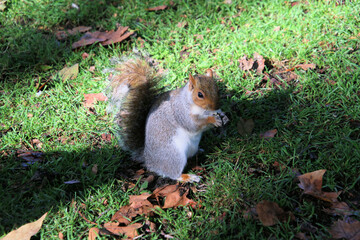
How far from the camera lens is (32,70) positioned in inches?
107

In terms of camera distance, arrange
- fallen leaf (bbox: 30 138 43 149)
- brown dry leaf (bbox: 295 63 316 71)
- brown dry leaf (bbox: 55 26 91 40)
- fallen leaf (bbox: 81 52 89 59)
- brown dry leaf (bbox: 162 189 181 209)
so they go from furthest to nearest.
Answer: brown dry leaf (bbox: 55 26 91 40)
fallen leaf (bbox: 81 52 89 59)
brown dry leaf (bbox: 295 63 316 71)
fallen leaf (bbox: 30 138 43 149)
brown dry leaf (bbox: 162 189 181 209)

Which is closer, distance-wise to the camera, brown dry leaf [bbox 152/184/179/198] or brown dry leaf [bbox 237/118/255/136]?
brown dry leaf [bbox 152/184/179/198]

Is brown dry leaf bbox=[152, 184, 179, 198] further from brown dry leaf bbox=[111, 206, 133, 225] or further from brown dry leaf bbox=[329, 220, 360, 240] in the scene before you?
Result: brown dry leaf bbox=[329, 220, 360, 240]

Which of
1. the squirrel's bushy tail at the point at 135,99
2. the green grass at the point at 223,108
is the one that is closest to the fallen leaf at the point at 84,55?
the green grass at the point at 223,108

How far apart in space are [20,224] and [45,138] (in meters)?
0.71

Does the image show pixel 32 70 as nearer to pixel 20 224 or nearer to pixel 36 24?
pixel 36 24

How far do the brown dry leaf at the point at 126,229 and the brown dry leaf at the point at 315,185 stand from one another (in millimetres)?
836

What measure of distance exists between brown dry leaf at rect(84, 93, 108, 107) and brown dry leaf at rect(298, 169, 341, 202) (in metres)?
1.55

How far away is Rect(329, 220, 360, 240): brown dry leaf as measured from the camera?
1.35 meters

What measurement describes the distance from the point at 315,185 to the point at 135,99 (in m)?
1.08

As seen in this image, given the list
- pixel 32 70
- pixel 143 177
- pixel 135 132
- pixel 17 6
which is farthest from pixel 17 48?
pixel 143 177

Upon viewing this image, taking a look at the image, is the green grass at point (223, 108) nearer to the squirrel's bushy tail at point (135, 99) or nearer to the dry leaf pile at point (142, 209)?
the dry leaf pile at point (142, 209)

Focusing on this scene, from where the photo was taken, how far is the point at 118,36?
292 centimetres

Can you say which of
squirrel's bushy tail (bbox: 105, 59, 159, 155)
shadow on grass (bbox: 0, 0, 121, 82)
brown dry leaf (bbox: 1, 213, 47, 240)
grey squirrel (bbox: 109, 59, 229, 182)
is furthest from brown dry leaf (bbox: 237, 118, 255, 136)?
shadow on grass (bbox: 0, 0, 121, 82)
